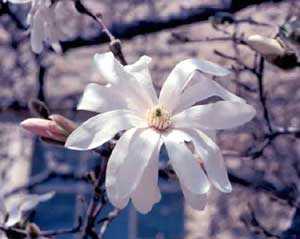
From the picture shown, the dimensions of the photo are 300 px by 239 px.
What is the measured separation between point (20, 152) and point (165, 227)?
94cm

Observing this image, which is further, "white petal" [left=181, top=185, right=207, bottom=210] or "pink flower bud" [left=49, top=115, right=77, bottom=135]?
"pink flower bud" [left=49, top=115, right=77, bottom=135]

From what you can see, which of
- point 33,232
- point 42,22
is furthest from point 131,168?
point 42,22

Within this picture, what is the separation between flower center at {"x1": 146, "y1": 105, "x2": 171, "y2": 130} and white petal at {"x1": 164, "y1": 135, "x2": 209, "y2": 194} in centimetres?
4

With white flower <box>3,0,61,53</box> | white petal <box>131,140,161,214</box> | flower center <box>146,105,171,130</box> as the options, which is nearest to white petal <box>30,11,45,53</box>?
white flower <box>3,0,61,53</box>

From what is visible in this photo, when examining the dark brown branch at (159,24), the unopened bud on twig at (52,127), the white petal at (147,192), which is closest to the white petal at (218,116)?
the white petal at (147,192)

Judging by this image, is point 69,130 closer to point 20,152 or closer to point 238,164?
point 238,164

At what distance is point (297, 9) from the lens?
3.17m

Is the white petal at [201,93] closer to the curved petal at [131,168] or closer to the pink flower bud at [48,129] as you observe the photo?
the curved petal at [131,168]

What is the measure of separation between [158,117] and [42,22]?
1.57ft

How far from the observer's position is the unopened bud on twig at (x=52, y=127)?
1.08m

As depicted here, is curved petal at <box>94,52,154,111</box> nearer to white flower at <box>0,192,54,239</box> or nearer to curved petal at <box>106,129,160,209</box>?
curved petal at <box>106,129,160,209</box>

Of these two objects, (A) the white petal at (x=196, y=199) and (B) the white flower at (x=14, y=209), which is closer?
(A) the white petal at (x=196, y=199)

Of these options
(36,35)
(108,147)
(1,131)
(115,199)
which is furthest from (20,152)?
(115,199)

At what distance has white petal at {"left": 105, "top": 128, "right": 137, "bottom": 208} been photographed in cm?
90
